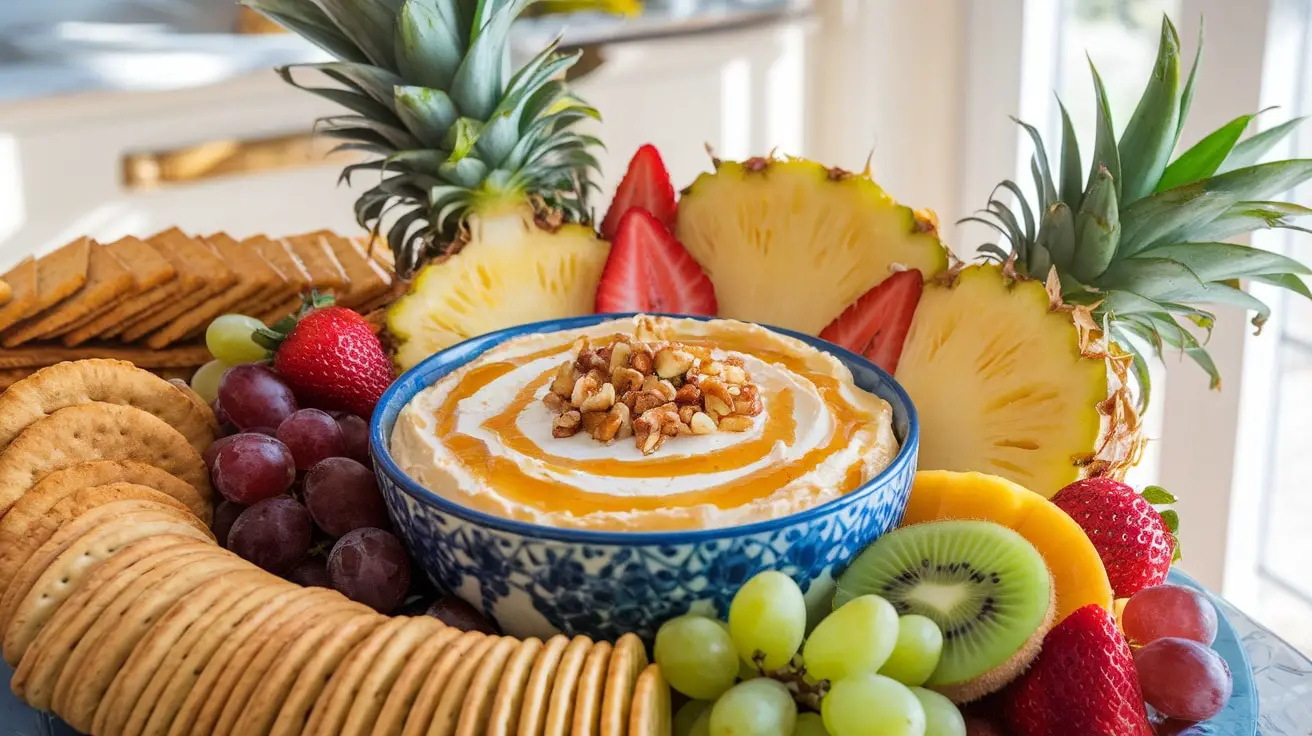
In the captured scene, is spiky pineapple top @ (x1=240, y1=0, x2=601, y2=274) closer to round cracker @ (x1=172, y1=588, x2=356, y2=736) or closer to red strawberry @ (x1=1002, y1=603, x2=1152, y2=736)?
round cracker @ (x1=172, y1=588, x2=356, y2=736)

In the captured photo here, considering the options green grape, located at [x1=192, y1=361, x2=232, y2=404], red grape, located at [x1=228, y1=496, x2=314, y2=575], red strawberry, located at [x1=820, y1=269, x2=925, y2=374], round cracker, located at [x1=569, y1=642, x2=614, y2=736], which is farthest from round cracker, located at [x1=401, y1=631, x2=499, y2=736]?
green grape, located at [x1=192, y1=361, x2=232, y2=404]

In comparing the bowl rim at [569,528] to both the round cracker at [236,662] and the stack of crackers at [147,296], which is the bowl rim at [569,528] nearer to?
the round cracker at [236,662]

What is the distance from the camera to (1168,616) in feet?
4.24

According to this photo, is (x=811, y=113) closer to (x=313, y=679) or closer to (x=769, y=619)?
(x=769, y=619)


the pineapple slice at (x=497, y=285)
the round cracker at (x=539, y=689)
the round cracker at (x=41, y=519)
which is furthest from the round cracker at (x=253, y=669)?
the pineapple slice at (x=497, y=285)

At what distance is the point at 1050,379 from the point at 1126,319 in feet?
0.84

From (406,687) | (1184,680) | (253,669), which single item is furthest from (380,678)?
(1184,680)

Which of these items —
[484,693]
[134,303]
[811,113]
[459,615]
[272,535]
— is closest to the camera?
[484,693]

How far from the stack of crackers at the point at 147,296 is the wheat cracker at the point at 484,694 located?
3.41ft

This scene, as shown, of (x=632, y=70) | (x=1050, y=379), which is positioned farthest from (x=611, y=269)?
(x=632, y=70)

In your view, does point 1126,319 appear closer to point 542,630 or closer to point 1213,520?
point 542,630

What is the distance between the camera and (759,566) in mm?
1189

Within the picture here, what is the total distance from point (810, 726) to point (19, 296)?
4.95 feet

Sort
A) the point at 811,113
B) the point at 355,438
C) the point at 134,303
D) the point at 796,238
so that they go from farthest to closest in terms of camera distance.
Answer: the point at 811,113 < the point at 134,303 < the point at 796,238 < the point at 355,438
